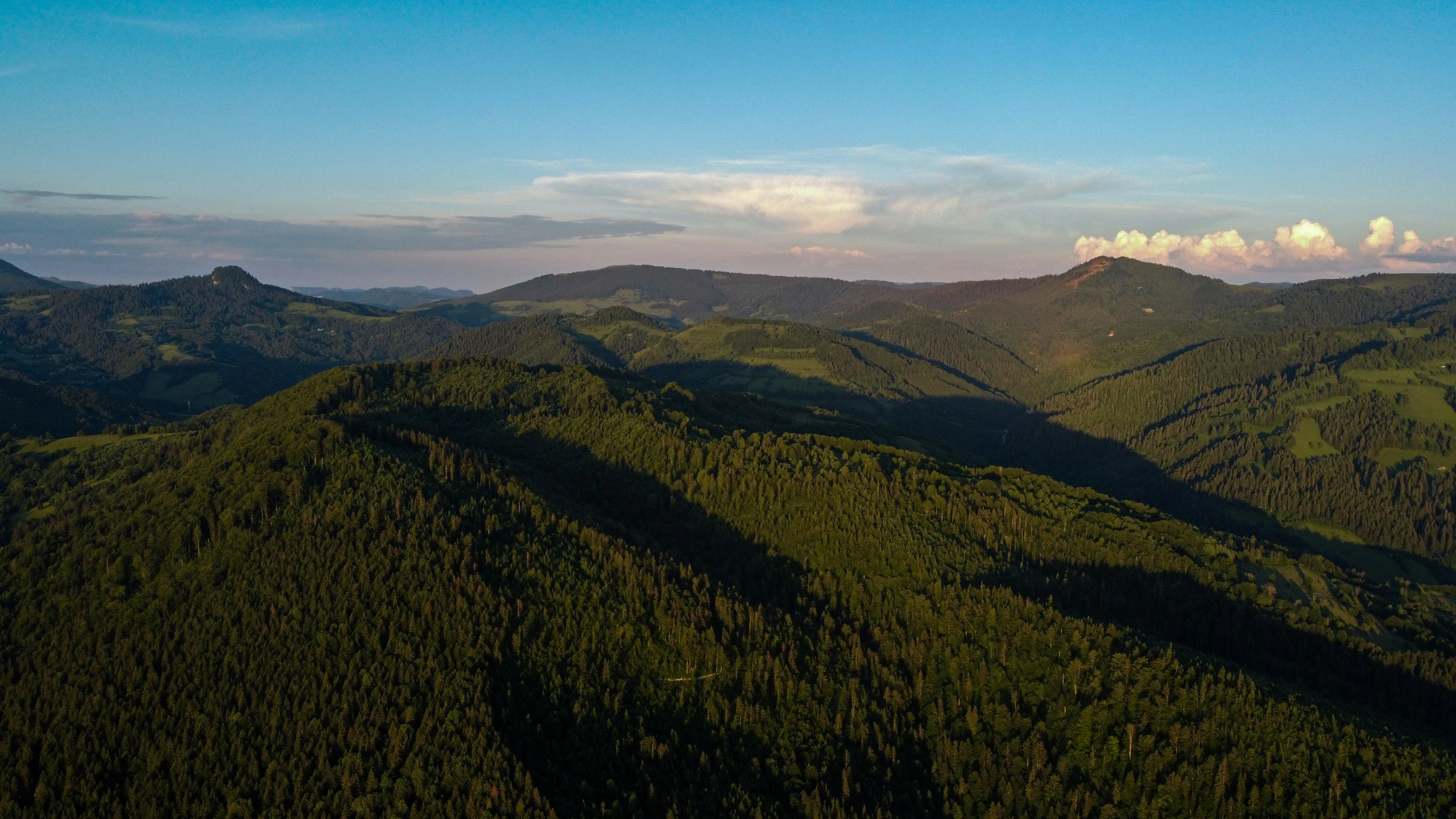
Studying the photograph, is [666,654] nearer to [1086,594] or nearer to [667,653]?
[667,653]

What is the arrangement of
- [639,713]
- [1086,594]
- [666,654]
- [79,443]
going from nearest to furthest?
[639,713], [666,654], [1086,594], [79,443]

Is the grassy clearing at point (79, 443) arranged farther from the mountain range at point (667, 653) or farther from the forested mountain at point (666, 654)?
the forested mountain at point (666, 654)

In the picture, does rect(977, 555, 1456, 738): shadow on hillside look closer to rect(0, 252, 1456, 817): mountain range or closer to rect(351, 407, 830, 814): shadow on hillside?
rect(0, 252, 1456, 817): mountain range

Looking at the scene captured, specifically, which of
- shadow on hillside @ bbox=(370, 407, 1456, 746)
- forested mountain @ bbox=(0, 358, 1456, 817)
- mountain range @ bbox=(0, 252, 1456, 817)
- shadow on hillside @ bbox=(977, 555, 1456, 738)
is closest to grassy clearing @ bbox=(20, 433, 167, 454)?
mountain range @ bbox=(0, 252, 1456, 817)

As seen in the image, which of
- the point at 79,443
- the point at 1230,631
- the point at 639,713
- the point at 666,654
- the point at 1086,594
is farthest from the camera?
the point at 79,443

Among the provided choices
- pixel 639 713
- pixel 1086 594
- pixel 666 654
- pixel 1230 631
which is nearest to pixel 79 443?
pixel 666 654

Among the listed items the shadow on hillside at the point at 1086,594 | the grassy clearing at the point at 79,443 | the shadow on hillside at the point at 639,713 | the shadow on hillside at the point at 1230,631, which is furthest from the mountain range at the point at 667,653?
the grassy clearing at the point at 79,443
